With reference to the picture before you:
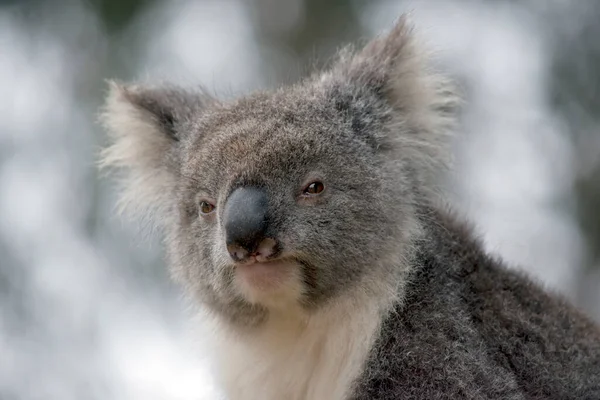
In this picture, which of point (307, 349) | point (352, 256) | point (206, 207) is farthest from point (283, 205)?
point (307, 349)

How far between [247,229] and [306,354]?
946 millimetres

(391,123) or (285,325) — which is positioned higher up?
(391,123)

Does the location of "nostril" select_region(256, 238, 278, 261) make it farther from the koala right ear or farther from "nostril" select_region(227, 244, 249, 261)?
the koala right ear

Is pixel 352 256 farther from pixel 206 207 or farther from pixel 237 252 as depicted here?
pixel 206 207

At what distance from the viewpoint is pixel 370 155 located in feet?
13.7

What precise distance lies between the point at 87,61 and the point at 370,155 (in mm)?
7493

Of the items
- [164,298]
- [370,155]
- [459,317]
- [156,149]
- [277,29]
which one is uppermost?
[277,29]

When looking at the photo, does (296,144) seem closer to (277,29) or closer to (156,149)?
(156,149)

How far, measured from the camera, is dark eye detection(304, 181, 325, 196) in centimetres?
381

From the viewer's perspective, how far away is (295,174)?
381cm

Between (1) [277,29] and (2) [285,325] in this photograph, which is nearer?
(2) [285,325]

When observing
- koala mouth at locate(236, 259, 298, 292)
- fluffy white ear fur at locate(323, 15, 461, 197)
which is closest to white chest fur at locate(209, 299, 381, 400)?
koala mouth at locate(236, 259, 298, 292)

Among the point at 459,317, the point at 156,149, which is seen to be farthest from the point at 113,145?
the point at 459,317

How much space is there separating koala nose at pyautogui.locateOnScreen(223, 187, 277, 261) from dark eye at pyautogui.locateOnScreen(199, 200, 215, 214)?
422mm
